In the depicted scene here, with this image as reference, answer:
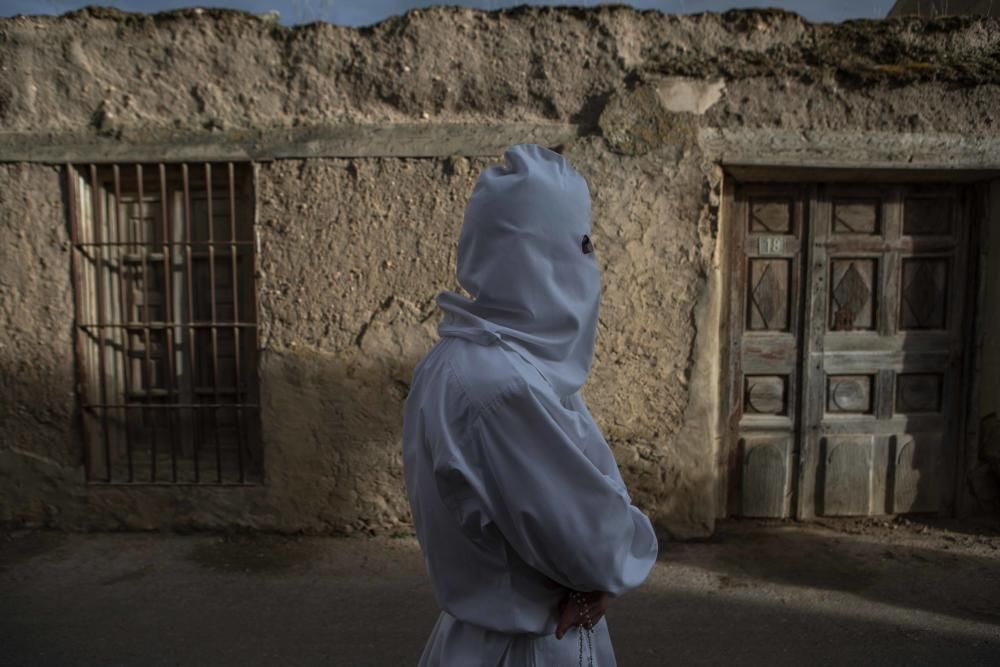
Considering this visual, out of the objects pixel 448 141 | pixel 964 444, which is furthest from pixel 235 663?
→ pixel 964 444

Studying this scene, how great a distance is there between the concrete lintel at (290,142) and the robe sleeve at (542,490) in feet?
9.49

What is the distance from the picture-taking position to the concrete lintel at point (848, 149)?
3.64 m

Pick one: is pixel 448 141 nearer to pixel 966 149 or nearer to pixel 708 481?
pixel 708 481

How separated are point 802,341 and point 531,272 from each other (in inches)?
130

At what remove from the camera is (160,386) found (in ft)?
13.3

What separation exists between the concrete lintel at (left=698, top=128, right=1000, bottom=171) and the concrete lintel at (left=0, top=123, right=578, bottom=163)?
90 cm

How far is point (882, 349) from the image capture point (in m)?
3.99

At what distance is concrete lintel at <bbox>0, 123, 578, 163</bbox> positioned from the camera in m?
3.71

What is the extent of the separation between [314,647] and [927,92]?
4.26m

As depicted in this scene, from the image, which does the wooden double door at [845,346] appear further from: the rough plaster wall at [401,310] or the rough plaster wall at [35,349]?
the rough plaster wall at [35,349]

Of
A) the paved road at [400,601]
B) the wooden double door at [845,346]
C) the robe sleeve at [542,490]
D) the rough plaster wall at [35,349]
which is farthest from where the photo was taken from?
the wooden double door at [845,346]

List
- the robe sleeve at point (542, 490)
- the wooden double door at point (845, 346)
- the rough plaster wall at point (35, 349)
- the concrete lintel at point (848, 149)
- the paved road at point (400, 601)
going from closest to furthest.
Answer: the robe sleeve at point (542, 490) → the paved road at point (400, 601) → the concrete lintel at point (848, 149) → the rough plaster wall at point (35, 349) → the wooden double door at point (845, 346)

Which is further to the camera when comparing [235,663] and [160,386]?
[160,386]

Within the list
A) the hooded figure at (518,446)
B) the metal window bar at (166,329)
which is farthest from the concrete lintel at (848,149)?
the metal window bar at (166,329)
